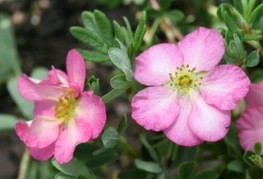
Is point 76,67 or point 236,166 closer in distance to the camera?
point 76,67

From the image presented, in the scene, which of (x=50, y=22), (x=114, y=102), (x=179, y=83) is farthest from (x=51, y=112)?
(x=50, y=22)

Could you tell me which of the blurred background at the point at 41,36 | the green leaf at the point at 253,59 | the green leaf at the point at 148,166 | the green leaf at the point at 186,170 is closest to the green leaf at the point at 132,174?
the green leaf at the point at 148,166

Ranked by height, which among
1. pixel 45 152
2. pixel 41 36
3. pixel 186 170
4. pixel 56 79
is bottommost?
pixel 41 36

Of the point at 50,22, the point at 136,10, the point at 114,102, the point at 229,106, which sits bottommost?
the point at 114,102

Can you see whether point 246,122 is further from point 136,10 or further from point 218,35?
point 136,10

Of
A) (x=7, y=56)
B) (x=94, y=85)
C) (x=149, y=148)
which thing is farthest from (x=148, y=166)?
(x=7, y=56)

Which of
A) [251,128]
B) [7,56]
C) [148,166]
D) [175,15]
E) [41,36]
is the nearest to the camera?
[251,128]

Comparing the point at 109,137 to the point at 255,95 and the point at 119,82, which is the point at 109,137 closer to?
the point at 119,82
